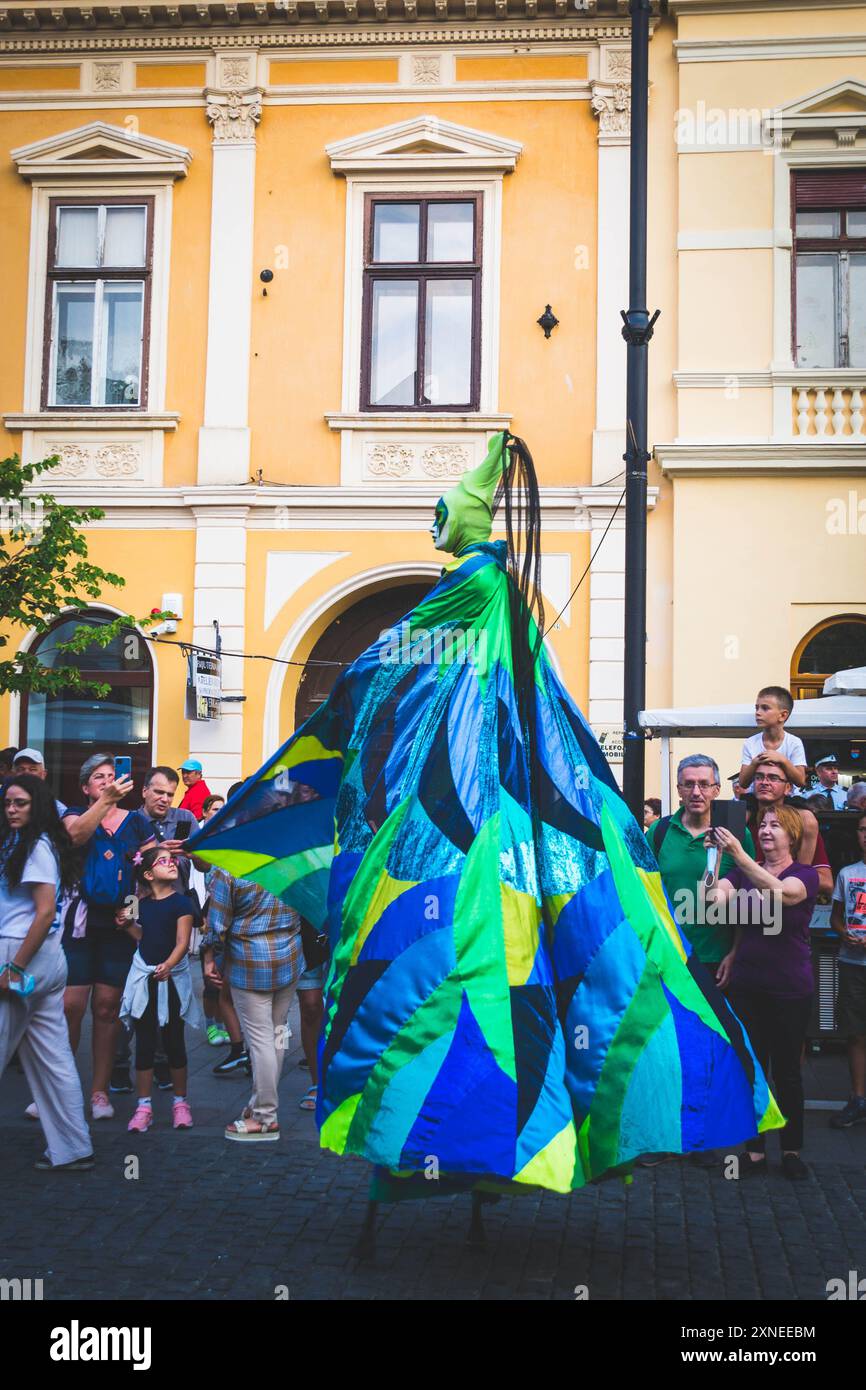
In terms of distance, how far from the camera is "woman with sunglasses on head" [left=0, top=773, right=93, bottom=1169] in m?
5.96

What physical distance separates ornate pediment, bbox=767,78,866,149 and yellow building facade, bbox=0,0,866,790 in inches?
1.2

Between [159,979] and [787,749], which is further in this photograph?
[787,749]

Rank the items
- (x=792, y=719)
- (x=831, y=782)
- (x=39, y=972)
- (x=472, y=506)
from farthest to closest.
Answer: (x=831, y=782) < (x=792, y=719) < (x=39, y=972) < (x=472, y=506)

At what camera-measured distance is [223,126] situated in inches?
570

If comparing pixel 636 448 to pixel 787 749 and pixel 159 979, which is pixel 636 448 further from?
pixel 159 979

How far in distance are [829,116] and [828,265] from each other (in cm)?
142

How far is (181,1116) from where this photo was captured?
688 cm

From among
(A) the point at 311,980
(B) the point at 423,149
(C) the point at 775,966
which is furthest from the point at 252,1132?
(B) the point at 423,149

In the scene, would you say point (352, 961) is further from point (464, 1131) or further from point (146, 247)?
point (146, 247)

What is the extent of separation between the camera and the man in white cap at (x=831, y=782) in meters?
10.7

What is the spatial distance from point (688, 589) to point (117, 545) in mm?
5898

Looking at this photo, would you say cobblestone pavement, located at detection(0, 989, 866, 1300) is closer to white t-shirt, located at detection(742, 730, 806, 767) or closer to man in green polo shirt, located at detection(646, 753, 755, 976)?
man in green polo shirt, located at detection(646, 753, 755, 976)
